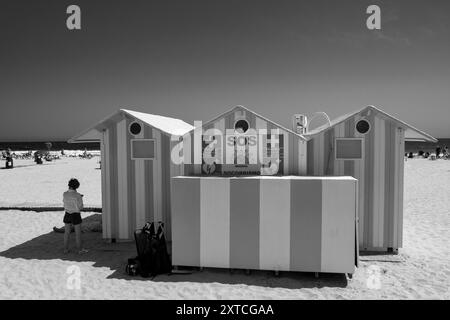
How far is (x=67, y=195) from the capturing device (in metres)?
7.32

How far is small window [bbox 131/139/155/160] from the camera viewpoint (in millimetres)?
7977

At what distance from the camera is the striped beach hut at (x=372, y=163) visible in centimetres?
733

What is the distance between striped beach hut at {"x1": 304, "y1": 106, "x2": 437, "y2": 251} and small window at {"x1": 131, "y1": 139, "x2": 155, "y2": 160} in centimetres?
339

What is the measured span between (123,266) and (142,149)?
2.53m

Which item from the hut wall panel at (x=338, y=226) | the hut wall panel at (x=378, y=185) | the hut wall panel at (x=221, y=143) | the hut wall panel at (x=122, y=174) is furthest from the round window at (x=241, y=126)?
the hut wall panel at (x=378, y=185)

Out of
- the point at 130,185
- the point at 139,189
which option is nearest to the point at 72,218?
the point at 130,185

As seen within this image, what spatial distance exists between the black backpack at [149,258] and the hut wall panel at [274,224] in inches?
68.9

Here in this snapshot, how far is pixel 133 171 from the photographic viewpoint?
808cm

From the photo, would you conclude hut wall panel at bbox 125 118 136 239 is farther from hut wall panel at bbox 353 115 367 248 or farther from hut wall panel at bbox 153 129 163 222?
hut wall panel at bbox 353 115 367 248

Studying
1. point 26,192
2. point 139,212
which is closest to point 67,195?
point 139,212

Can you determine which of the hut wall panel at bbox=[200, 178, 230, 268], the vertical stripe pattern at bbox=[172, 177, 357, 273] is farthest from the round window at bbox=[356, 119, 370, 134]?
the hut wall panel at bbox=[200, 178, 230, 268]

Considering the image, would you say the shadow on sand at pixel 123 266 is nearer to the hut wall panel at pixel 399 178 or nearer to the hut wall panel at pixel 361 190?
the hut wall panel at pixel 361 190

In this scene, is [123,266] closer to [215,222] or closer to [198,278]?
[198,278]
